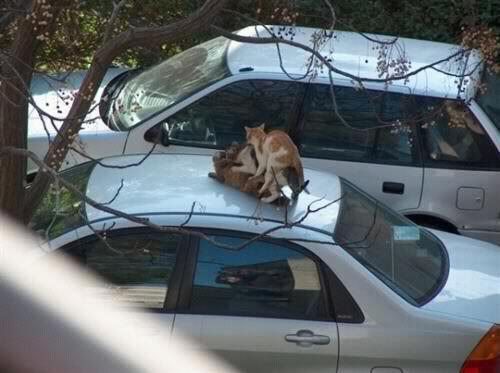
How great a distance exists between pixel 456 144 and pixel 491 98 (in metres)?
0.65

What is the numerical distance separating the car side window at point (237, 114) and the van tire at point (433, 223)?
1152 millimetres

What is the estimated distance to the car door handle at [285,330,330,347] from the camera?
4520 millimetres

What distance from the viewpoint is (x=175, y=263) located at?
4.63 metres

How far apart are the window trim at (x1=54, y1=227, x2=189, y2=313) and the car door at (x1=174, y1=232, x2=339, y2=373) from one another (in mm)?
38

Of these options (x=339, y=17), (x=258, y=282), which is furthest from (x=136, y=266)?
(x=339, y=17)

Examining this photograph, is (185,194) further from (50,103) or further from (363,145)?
(50,103)

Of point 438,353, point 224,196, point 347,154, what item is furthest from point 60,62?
point 438,353

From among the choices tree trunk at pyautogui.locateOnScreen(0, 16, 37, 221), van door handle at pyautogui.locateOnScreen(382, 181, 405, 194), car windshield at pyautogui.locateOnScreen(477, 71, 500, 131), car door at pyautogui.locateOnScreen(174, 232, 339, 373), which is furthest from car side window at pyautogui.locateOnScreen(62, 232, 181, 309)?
car windshield at pyautogui.locateOnScreen(477, 71, 500, 131)

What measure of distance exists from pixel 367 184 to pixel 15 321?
10.5 ft

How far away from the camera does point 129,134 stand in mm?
6867

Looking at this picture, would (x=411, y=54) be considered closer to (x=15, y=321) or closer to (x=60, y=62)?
(x=60, y=62)

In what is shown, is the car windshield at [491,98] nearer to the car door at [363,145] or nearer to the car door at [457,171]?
the car door at [457,171]

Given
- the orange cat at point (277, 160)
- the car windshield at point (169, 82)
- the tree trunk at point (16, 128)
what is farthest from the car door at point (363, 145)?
the tree trunk at point (16, 128)

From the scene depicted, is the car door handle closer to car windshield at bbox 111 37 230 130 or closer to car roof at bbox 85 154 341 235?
car roof at bbox 85 154 341 235
